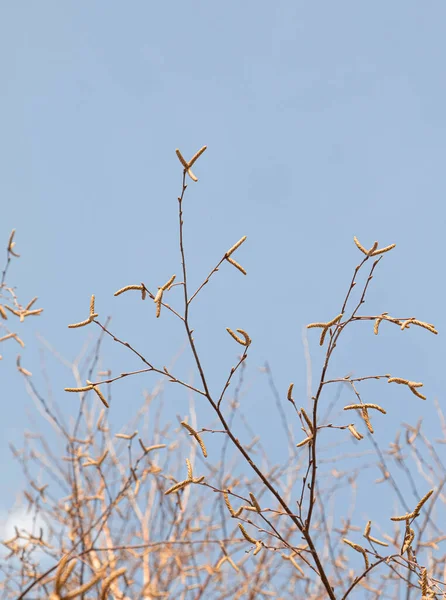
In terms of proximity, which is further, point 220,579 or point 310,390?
point 310,390

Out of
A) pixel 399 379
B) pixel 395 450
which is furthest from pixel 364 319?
pixel 395 450

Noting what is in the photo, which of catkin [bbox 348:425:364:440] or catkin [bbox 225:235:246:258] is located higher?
catkin [bbox 225:235:246:258]

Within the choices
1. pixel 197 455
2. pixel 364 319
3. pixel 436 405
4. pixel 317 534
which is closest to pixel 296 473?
pixel 317 534

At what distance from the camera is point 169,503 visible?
15.5 ft

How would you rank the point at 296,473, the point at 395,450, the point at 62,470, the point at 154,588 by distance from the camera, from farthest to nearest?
1. the point at 296,473
2. the point at 62,470
3. the point at 154,588
4. the point at 395,450

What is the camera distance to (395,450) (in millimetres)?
3191

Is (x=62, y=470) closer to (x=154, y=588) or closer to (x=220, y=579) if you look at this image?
(x=154, y=588)

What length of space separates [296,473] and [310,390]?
40.1 inches

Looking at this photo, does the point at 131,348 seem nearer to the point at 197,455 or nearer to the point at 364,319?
the point at 364,319

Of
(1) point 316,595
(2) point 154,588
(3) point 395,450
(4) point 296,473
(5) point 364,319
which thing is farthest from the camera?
(4) point 296,473

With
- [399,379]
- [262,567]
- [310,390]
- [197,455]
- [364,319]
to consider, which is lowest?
[399,379]

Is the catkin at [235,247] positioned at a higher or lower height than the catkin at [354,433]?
higher

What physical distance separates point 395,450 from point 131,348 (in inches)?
82.8

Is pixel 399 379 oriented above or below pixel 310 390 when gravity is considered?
below
